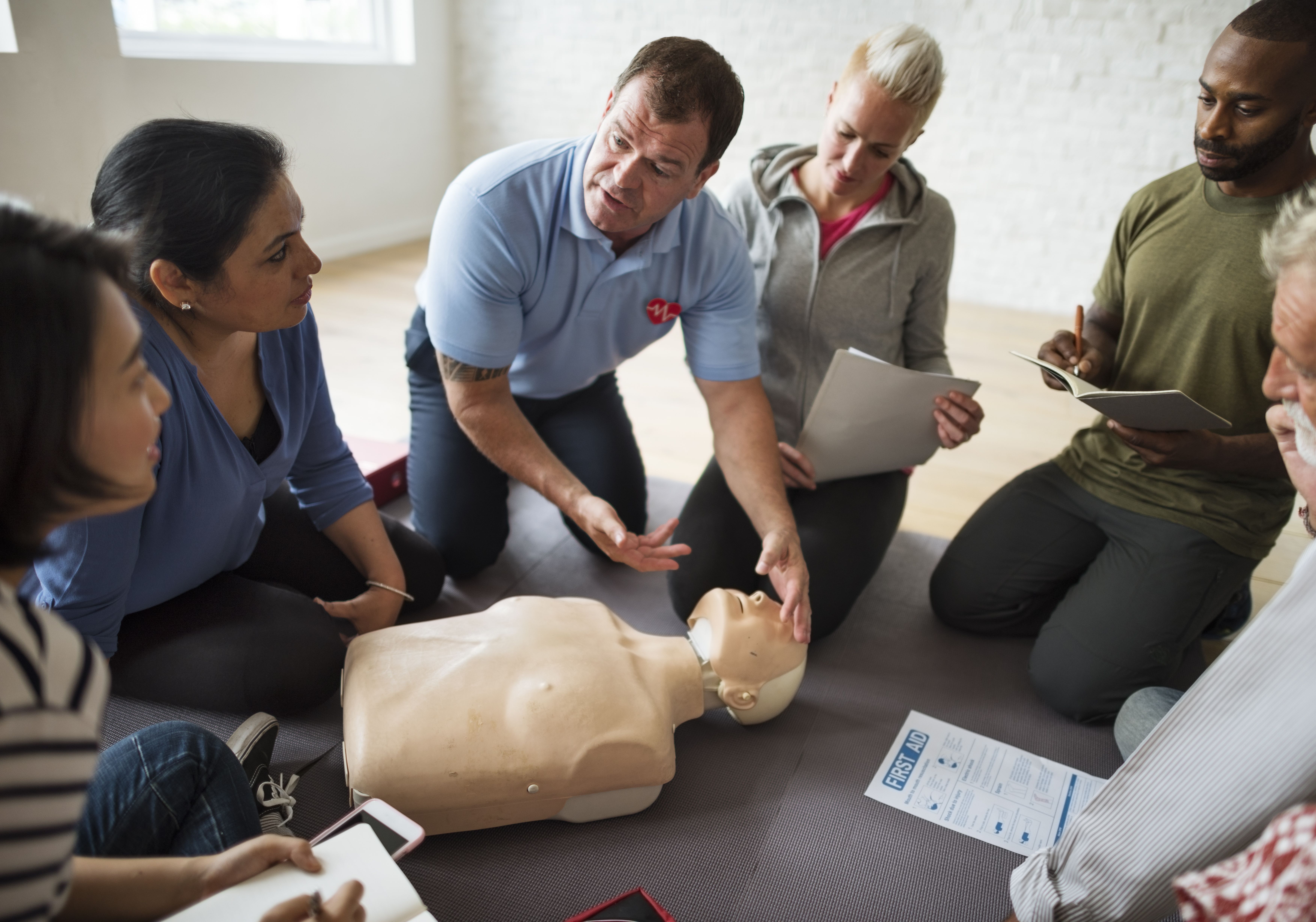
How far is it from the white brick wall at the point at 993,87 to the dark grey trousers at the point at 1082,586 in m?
2.98

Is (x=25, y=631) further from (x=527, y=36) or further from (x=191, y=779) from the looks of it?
(x=527, y=36)

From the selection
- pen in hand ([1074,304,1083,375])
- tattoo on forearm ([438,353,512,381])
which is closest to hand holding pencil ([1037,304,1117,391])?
pen in hand ([1074,304,1083,375])

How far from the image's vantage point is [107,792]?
42.2 inches

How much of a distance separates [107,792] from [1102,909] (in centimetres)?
118

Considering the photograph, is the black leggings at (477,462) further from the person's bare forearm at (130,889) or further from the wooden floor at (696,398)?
the person's bare forearm at (130,889)

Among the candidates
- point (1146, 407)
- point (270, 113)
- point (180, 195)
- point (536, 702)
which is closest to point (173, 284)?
point (180, 195)

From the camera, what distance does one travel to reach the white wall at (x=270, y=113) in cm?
279

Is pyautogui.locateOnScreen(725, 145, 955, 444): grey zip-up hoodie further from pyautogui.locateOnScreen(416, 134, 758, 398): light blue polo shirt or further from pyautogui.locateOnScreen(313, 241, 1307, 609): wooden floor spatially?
pyautogui.locateOnScreen(313, 241, 1307, 609): wooden floor

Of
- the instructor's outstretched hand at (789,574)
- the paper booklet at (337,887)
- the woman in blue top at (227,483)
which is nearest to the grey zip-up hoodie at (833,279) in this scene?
the instructor's outstretched hand at (789,574)

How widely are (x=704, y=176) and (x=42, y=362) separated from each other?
1.10 m

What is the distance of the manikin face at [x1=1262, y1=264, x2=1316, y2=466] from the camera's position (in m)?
1.01

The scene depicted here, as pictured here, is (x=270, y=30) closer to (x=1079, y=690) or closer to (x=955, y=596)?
(x=955, y=596)

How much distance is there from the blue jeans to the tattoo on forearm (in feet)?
2.43

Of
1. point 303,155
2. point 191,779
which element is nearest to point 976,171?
point 303,155
